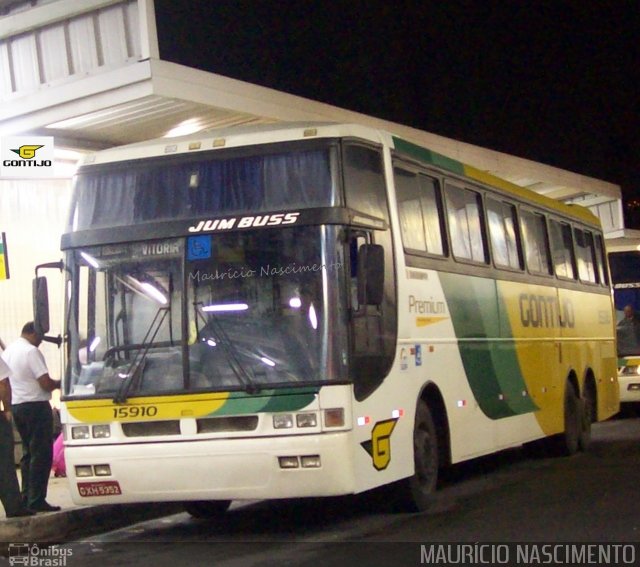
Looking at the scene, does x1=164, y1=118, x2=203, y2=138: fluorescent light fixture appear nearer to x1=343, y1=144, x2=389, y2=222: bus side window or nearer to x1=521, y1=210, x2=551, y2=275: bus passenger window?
x1=521, y1=210, x2=551, y2=275: bus passenger window

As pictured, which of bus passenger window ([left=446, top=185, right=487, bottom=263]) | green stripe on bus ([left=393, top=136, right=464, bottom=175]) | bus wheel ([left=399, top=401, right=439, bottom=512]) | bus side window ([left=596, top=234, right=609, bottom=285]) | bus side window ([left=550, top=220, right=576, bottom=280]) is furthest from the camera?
bus side window ([left=596, top=234, right=609, bottom=285])

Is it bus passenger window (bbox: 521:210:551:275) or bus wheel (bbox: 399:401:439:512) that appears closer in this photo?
bus wheel (bbox: 399:401:439:512)

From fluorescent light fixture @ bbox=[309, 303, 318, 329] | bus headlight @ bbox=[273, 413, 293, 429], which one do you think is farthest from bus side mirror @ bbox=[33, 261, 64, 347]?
fluorescent light fixture @ bbox=[309, 303, 318, 329]

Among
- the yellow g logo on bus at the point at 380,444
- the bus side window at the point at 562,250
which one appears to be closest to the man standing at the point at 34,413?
the yellow g logo on bus at the point at 380,444

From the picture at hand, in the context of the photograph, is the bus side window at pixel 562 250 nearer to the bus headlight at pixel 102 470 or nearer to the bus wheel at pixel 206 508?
the bus wheel at pixel 206 508

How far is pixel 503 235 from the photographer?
14.5 metres

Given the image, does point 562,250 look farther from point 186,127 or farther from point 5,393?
point 5,393

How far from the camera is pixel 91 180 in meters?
10.7

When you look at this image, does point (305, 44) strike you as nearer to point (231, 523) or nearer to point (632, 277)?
point (632, 277)

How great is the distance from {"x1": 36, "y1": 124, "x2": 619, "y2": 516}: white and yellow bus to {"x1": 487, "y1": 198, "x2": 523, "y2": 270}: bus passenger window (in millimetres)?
2786

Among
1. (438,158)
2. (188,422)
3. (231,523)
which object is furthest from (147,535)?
(438,158)

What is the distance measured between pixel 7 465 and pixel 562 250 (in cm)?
923

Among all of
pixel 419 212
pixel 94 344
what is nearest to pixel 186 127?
pixel 419 212

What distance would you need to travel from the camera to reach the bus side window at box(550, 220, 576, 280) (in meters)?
16.7
